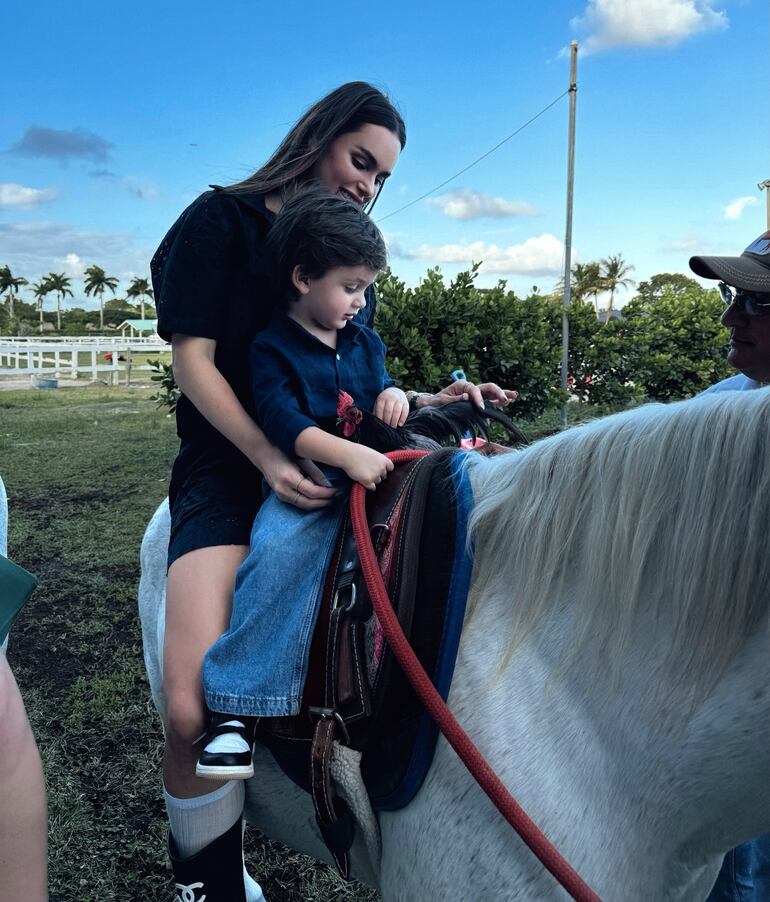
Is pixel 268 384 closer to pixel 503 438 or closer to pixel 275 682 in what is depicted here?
pixel 275 682

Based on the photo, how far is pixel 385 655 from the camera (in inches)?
49.6

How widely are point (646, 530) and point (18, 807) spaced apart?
1.34m

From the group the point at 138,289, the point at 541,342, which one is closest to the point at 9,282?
the point at 138,289

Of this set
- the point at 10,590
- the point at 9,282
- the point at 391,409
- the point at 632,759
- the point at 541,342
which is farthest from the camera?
the point at 9,282

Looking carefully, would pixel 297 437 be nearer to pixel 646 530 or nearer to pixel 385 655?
pixel 385 655

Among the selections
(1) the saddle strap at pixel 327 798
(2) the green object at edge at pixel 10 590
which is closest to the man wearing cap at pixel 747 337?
(1) the saddle strap at pixel 327 798

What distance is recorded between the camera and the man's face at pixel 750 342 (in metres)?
2.05

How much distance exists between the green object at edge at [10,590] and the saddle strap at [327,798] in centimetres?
71

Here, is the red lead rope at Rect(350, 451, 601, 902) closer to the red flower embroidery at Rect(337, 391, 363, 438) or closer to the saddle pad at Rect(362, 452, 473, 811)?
the saddle pad at Rect(362, 452, 473, 811)

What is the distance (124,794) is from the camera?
9.91ft

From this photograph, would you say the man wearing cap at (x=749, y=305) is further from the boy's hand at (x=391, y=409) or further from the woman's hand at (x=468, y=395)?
the boy's hand at (x=391, y=409)

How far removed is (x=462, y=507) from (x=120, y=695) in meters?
3.25

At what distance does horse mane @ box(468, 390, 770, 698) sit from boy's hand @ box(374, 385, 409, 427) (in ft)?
1.66

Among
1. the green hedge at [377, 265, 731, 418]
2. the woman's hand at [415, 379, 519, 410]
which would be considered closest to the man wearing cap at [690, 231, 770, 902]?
the woman's hand at [415, 379, 519, 410]
